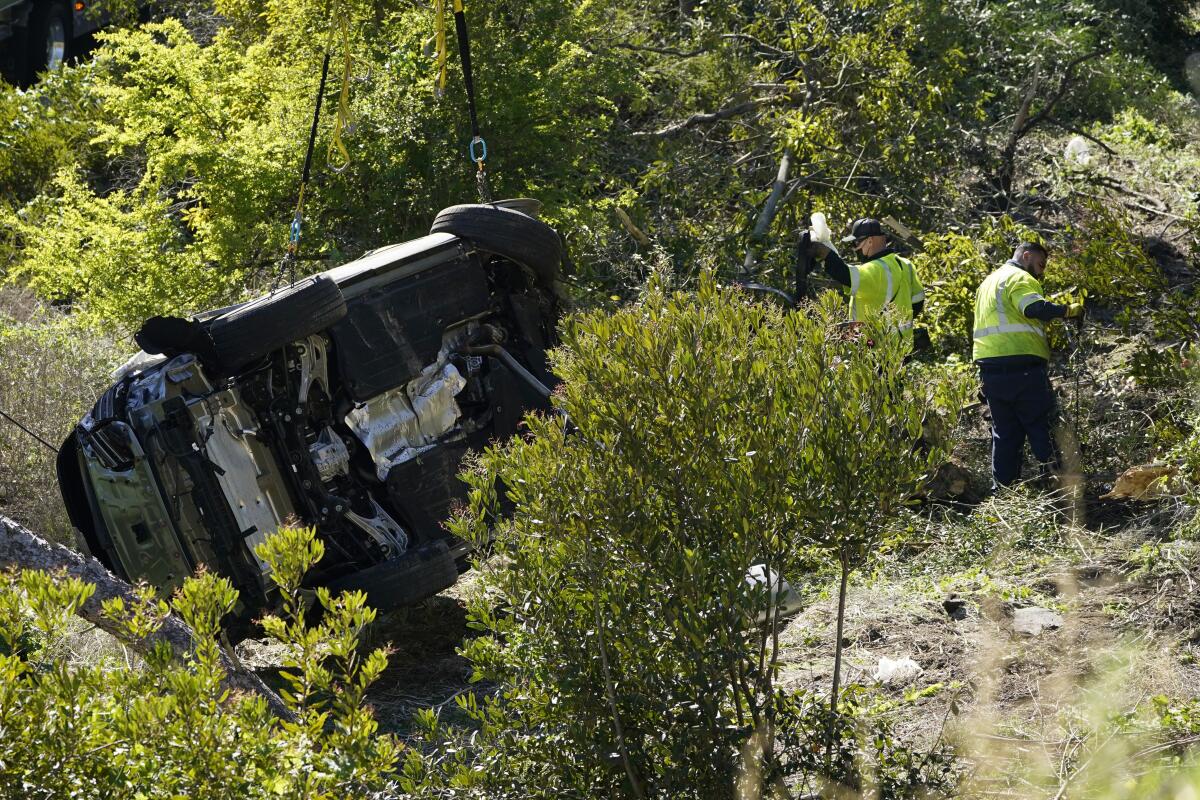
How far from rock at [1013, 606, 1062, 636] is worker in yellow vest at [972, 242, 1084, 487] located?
152 cm

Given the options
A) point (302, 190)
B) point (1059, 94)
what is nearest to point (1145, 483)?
point (302, 190)

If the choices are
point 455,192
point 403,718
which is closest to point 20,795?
point 403,718

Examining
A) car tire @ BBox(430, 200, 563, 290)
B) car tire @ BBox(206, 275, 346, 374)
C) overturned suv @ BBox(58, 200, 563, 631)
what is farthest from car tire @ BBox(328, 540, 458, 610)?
car tire @ BBox(430, 200, 563, 290)

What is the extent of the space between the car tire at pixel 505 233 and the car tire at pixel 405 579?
1709 mm

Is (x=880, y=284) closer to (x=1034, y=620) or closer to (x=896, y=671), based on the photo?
(x=1034, y=620)

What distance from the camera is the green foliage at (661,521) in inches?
146

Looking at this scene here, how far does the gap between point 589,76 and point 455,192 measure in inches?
56.4

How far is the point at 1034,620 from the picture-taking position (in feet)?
17.8

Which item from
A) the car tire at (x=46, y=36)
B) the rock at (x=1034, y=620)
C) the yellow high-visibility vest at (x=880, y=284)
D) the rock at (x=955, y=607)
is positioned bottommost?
the rock at (x=955, y=607)

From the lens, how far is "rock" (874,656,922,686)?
203 inches

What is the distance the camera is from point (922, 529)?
6762 mm

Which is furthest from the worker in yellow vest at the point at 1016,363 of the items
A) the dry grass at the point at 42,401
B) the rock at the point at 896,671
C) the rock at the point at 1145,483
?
the dry grass at the point at 42,401

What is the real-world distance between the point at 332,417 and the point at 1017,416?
140 inches

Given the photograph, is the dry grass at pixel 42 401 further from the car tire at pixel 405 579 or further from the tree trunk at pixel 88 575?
the tree trunk at pixel 88 575
